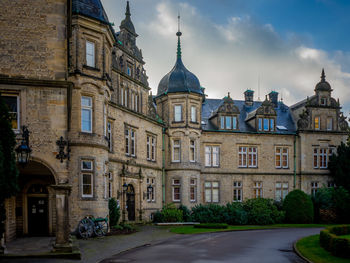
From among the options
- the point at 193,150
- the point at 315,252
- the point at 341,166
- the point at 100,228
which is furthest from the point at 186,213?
the point at 315,252

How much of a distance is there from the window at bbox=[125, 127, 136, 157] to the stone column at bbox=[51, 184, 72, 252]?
14521 mm

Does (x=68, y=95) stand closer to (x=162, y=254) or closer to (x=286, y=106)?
(x=162, y=254)

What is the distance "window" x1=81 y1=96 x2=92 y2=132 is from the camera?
20.9 m

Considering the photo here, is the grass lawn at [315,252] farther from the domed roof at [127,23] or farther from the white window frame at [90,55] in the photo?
the domed roof at [127,23]

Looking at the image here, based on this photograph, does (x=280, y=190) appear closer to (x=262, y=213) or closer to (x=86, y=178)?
(x=262, y=213)

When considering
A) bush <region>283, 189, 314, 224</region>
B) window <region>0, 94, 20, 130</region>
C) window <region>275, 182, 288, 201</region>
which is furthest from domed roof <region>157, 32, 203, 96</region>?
window <region>0, 94, 20, 130</region>

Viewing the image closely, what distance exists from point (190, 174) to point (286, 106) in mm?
16158

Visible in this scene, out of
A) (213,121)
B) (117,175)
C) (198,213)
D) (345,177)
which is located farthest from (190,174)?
(345,177)

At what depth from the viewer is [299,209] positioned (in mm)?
33094

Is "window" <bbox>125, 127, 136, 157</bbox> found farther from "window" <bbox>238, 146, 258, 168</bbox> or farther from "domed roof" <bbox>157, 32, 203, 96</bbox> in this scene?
"window" <bbox>238, 146, 258, 168</bbox>

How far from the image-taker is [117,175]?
88.7 feet

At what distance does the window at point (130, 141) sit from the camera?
2862 cm

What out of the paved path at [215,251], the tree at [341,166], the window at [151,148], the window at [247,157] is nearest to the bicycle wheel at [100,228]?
the paved path at [215,251]

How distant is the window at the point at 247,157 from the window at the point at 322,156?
20.9 feet
